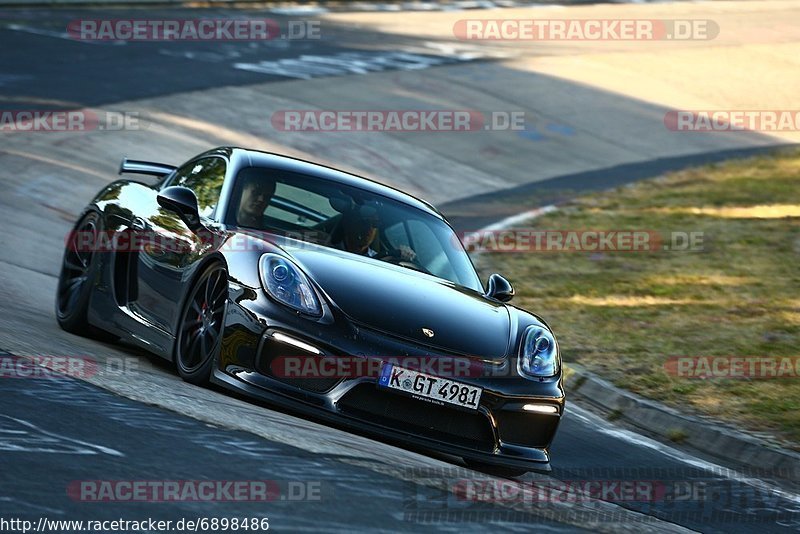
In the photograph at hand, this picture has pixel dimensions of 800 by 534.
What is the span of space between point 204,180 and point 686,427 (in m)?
3.21

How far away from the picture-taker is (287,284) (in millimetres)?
6441

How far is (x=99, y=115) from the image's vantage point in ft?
59.8

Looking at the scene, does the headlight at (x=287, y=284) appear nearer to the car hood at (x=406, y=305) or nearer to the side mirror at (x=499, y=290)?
the car hood at (x=406, y=305)

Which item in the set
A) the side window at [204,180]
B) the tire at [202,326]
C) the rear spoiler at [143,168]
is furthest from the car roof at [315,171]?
the rear spoiler at [143,168]

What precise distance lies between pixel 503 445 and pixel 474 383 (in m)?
0.36

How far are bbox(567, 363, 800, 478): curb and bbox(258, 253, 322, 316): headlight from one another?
9.28ft

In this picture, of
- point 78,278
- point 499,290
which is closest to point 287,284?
point 499,290

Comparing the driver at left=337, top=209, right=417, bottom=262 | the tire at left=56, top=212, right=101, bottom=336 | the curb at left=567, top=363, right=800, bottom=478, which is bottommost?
the curb at left=567, top=363, right=800, bottom=478

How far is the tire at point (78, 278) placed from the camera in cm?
837

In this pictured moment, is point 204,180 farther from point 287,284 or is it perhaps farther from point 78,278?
point 287,284

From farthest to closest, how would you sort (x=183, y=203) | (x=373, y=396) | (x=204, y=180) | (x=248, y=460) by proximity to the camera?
1. (x=204, y=180)
2. (x=183, y=203)
3. (x=373, y=396)
4. (x=248, y=460)

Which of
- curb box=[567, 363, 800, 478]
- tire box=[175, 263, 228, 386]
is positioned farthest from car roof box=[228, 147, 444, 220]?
curb box=[567, 363, 800, 478]

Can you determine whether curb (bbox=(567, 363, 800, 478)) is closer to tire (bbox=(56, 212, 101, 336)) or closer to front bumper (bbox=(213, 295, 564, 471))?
front bumper (bbox=(213, 295, 564, 471))

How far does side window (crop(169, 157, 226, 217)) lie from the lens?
7.64m
